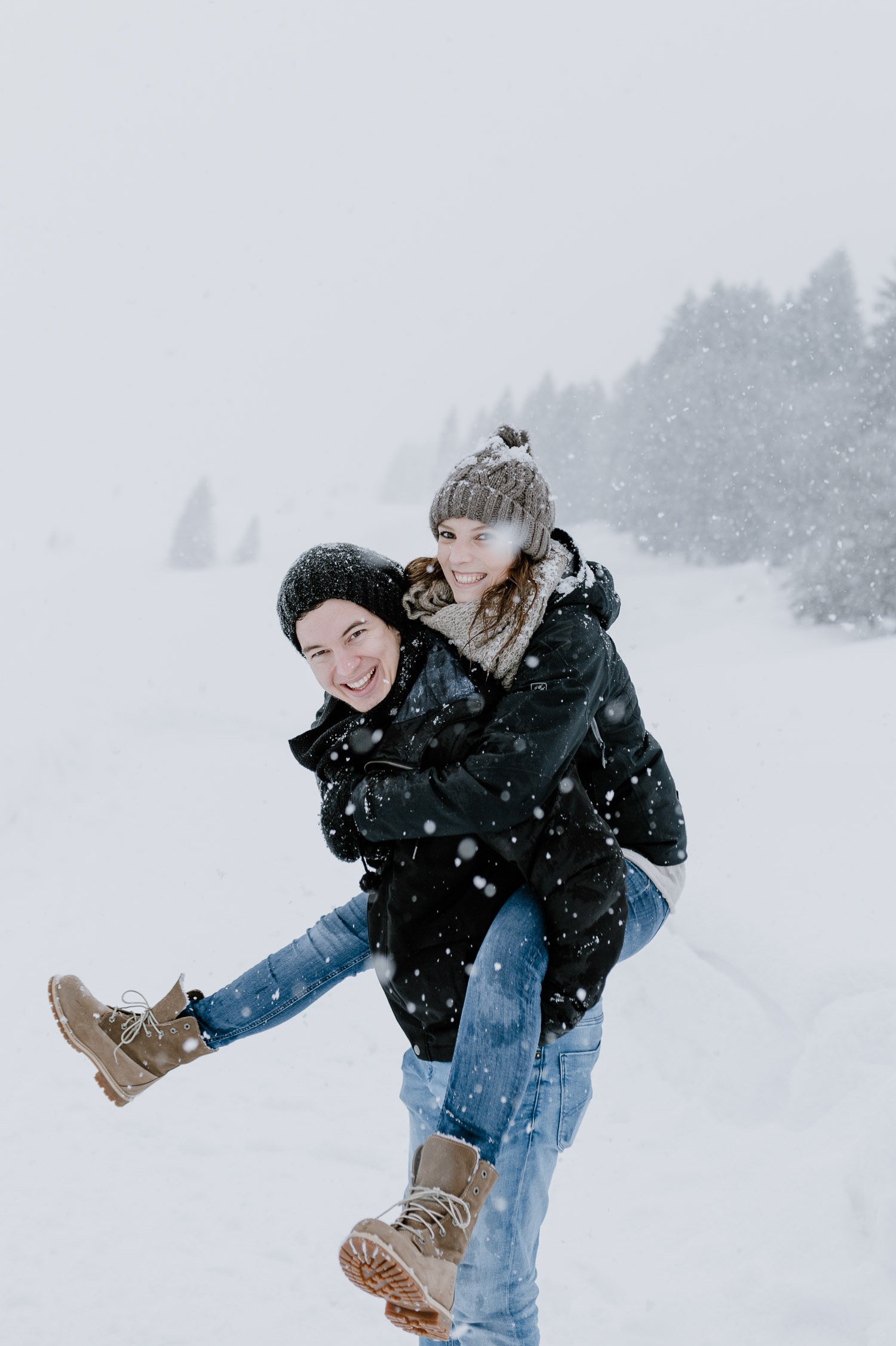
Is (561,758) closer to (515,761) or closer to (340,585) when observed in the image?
(515,761)

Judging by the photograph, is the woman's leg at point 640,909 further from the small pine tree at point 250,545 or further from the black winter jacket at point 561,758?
the small pine tree at point 250,545

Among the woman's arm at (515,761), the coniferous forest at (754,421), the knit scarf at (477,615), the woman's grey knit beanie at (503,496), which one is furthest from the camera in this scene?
the coniferous forest at (754,421)

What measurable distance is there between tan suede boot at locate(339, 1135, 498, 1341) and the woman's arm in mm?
860

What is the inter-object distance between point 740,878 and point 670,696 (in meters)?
6.54

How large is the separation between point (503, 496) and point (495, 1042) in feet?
6.22

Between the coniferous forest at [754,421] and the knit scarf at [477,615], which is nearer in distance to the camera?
the knit scarf at [477,615]

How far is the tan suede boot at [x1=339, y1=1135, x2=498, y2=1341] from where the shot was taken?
183cm

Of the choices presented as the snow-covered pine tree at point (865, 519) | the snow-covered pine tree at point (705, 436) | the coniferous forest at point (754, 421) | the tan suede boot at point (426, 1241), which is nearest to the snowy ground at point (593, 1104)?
the tan suede boot at point (426, 1241)

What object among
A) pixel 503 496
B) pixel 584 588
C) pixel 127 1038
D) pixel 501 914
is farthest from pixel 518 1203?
pixel 503 496

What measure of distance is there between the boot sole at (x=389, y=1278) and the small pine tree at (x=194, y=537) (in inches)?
1352

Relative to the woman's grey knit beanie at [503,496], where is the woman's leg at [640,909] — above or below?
below

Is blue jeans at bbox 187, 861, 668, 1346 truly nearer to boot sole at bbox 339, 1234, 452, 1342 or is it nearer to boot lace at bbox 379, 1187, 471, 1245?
boot lace at bbox 379, 1187, 471, 1245

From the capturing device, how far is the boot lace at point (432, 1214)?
76.5 inches

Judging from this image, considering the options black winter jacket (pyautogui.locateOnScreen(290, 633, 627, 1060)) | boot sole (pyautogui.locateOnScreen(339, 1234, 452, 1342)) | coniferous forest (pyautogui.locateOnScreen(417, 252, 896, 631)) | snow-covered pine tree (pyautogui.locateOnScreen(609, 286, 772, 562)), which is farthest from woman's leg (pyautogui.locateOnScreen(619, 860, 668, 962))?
snow-covered pine tree (pyautogui.locateOnScreen(609, 286, 772, 562))
